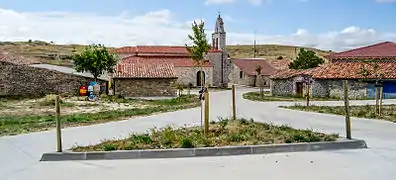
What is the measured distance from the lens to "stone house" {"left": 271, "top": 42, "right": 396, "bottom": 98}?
32.9 meters

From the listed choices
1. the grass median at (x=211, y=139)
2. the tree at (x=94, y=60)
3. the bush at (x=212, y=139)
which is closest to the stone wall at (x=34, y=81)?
the tree at (x=94, y=60)

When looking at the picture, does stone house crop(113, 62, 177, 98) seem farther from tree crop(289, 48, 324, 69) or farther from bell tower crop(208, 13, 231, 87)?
bell tower crop(208, 13, 231, 87)

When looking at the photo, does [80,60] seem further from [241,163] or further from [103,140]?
[241,163]

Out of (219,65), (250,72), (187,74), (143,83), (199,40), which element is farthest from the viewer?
(250,72)

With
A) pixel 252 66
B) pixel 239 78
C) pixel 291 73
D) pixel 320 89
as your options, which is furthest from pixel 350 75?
pixel 252 66

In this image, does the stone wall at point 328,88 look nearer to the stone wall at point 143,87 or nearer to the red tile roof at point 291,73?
the red tile roof at point 291,73

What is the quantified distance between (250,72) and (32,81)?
1528 inches

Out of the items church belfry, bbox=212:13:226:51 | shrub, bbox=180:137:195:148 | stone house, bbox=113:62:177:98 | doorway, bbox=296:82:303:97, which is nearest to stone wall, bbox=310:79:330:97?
doorway, bbox=296:82:303:97

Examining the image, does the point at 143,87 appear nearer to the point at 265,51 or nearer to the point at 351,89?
the point at 351,89

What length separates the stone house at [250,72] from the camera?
64.0 metres

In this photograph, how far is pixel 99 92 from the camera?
1337 inches

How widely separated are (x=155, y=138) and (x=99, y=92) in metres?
24.5

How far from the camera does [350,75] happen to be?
34.0 metres

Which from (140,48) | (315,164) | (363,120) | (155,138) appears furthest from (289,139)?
(140,48)
